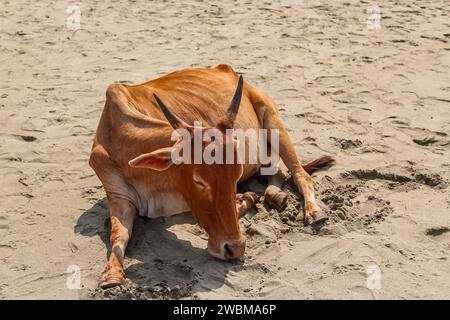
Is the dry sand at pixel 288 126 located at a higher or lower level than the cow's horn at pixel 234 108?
lower

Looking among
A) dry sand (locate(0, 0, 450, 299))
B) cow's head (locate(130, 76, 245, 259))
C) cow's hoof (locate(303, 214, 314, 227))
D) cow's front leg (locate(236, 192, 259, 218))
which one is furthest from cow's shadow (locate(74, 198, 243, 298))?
cow's hoof (locate(303, 214, 314, 227))

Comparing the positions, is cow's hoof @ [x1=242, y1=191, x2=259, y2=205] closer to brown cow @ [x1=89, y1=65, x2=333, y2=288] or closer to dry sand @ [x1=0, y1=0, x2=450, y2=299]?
brown cow @ [x1=89, y1=65, x2=333, y2=288]

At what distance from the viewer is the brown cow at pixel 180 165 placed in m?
5.43

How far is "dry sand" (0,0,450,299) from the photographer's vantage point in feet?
18.0

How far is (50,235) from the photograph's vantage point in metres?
6.04

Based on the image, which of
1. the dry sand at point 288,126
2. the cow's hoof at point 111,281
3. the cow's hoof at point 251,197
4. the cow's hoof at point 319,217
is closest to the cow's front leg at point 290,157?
the cow's hoof at point 319,217

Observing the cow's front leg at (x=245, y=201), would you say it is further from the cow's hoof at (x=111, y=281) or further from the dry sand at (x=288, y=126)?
the cow's hoof at (x=111, y=281)

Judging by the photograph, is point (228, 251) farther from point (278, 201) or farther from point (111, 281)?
point (278, 201)

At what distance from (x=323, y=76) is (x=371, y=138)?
5.41 feet

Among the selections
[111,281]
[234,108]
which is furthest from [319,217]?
[111,281]

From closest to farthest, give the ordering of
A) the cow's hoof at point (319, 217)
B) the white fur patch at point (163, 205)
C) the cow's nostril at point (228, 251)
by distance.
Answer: the cow's nostril at point (228, 251)
the white fur patch at point (163, 205)
the cow's hoof at point (319, 217)
